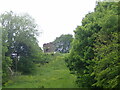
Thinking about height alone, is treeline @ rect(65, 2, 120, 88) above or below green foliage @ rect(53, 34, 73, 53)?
below

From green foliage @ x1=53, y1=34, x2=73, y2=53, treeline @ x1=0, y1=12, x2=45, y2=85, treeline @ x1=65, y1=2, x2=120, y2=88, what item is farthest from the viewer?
green foliage @ x1=53, y1=34, x2=73, y2=53

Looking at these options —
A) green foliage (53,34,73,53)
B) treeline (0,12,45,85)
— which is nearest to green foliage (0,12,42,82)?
treeline (0,12,45,85)

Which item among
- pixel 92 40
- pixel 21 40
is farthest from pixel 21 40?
pixel 92 40

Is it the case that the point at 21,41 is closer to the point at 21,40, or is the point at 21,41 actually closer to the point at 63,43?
the point at 21,40

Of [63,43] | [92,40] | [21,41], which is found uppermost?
[63,43]

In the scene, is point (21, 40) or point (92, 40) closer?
point (92, 40)

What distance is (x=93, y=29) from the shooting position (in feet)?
37.8

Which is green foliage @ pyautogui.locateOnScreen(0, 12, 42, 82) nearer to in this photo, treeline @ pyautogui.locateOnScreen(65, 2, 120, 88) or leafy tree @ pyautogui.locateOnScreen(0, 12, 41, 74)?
leafy tree @ pyautogui.locateOnScreen(0, 12, 41, 74)

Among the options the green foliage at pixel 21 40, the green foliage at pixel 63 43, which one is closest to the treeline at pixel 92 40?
the green foliage at pixel 21 40

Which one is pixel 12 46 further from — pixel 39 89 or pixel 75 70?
pixel 75 70

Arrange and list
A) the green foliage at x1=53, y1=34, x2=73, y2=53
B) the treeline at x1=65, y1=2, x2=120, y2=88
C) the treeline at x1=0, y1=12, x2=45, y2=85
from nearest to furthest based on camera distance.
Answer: the treeline at x1=65, y1=2, x2=120, y2=88
the treeline at x1=0, y1=12, x2=45, y2=85
the green foliage at x1=53, y1=34, x2=73, y2=53

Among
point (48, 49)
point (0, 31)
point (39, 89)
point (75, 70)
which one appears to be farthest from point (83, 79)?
point (48, 49)

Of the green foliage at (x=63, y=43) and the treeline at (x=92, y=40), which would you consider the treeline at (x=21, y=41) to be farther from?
the green foliage at (x=63, y=43)

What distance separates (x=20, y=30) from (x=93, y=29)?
1345cm
